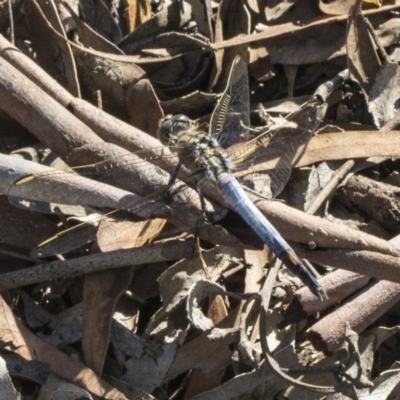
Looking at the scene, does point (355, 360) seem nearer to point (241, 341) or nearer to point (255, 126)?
point (241, 341)

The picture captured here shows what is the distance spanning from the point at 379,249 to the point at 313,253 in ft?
0.63

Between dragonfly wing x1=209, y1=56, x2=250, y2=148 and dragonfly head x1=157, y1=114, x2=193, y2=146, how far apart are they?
13cm

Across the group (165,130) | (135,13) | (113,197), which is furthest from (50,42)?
(113,197)

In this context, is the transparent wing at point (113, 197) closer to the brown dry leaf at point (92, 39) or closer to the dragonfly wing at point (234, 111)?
the dragonfly wing at point (234, 111)

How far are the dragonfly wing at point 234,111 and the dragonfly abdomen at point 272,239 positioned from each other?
536 millimetres

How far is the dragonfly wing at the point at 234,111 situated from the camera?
3.01 meters

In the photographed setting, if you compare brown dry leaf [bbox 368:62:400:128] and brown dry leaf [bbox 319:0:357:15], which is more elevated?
brown dry leaf [bbox 319:0:357:15]

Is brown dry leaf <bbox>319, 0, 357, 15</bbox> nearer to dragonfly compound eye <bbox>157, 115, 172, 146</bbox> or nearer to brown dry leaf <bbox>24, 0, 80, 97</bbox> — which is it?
dragonfly compound eye <bbox>157, 115, 172, 146</bbox>

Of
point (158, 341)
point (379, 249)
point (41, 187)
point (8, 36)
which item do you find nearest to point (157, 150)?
point (41, 187)

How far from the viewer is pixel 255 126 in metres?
3.16

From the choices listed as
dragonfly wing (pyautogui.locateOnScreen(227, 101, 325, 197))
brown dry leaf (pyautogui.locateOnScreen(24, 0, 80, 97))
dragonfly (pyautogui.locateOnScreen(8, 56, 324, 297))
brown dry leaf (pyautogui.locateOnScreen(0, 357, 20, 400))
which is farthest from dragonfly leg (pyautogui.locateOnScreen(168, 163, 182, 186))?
brown dry leaf (pyautogui.locateOnScreen(0, 357, 20, 400))

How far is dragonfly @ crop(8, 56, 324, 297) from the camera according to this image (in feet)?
7.99

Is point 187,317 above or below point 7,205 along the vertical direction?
below

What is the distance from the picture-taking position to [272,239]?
2.45m
